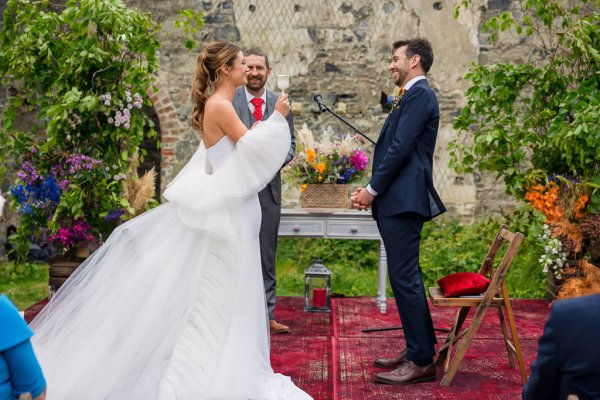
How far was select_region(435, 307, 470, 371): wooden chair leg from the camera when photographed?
192 inches

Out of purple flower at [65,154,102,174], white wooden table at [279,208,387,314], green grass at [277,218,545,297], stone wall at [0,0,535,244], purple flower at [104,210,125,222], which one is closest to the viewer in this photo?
white wooden table at [279,208,387,314]

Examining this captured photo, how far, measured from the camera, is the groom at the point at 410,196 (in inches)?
180

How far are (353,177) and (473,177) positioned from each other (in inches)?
154

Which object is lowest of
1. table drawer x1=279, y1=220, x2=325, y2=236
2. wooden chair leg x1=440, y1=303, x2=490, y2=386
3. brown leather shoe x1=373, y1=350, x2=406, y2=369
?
brown leather shoe x1=373, y1=350, x2=406, y2=369

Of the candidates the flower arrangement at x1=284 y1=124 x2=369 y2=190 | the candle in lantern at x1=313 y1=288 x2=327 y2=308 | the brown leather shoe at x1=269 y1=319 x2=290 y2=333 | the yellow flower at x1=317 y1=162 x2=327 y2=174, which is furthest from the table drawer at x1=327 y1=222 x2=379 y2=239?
the brown leather shoe at x1=269 y1=319 x2=290 y2=333

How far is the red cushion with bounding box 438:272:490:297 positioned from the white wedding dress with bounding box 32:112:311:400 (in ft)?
3.56

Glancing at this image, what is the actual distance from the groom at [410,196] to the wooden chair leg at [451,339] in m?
0.22

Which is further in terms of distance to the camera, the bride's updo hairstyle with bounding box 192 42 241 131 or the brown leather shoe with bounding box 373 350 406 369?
the brown leather shoe with bounding box 373 350 406 369

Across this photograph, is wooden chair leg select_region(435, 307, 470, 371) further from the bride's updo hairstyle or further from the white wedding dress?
Result: the bride's updo hairstyle

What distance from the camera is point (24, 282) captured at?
8516mm

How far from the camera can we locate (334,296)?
7426 mm

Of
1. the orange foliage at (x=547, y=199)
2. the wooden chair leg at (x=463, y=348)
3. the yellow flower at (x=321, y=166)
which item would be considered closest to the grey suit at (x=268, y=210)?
the yellow flower at (x=321, y=166)

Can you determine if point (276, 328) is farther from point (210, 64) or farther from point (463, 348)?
point (210, 64)

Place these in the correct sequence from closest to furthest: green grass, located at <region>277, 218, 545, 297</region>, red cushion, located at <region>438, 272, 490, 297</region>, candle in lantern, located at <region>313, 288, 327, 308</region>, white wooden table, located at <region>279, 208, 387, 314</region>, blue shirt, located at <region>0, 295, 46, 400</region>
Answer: blue shirt, located at <region>0, 295, 46, 400</region> < red cushion, located at <region>438, 272, 490, 297</region> < white wooden table, located at <region>279, 208, 387, 314</region> < candle in lantern, located at <region>313, 288, 327, 308</region> < green grass, located at <region>277, 218, 545, 297</region>
